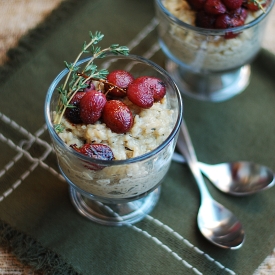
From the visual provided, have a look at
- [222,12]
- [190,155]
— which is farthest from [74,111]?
[222,12]

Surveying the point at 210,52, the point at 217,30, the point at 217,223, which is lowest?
the point at 217,223

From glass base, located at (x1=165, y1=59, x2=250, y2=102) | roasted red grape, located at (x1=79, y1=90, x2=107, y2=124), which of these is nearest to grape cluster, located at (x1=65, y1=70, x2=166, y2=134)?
roasted red grape, located at (x1=79, y1=90, x2=107, y2=124)

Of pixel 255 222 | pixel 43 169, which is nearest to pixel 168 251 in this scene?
pixel 255 222

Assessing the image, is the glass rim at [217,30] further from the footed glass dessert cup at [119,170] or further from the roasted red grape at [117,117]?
the roasted red grape at [117,117]

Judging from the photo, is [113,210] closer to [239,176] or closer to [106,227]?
[106,227]

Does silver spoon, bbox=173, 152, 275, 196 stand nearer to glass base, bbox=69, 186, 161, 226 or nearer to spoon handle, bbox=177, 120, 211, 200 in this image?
spoon handle, bbox=177, 120, 211, 200

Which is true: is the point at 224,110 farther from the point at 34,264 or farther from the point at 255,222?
the point at 34,264
